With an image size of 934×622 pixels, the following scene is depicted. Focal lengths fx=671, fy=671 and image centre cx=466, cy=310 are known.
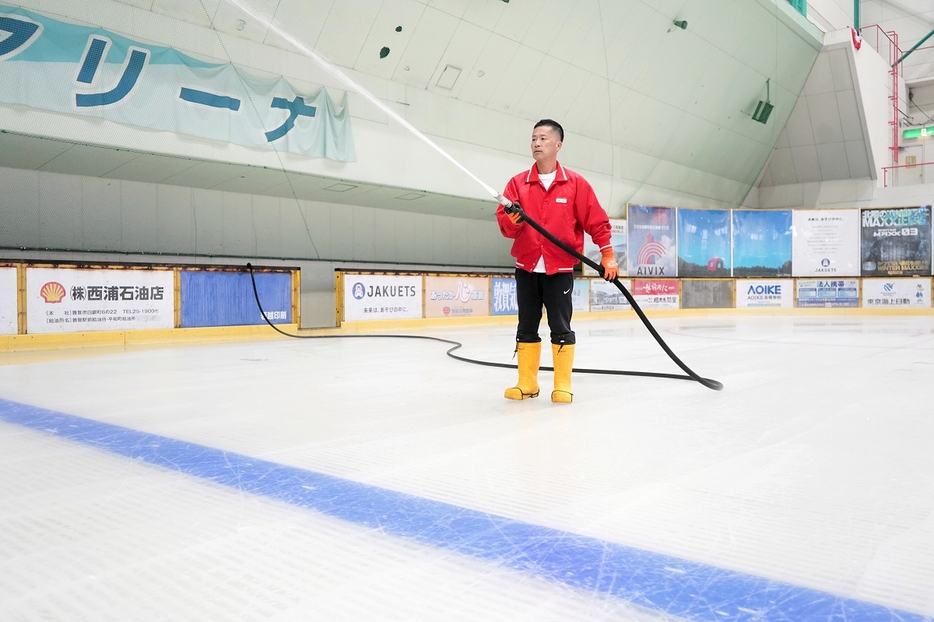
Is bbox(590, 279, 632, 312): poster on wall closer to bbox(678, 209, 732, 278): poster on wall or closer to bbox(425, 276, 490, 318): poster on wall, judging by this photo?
bbox(678, 209, 732, 278): poster on wall

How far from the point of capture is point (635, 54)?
15.7 m

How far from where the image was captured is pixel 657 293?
63.1 feet

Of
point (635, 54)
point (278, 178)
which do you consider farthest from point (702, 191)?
point (278, 178)

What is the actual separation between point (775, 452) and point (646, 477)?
708 mm

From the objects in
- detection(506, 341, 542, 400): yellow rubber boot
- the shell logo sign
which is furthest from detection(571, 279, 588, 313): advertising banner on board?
detection(506, 341, 542, 400): yellow rubber boot

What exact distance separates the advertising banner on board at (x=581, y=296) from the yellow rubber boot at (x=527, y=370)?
43.1ft

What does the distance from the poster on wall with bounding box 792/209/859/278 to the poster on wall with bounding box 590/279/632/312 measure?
606 cm

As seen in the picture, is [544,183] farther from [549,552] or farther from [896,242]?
[896,242]

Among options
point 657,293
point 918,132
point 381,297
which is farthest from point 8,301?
point 918,132

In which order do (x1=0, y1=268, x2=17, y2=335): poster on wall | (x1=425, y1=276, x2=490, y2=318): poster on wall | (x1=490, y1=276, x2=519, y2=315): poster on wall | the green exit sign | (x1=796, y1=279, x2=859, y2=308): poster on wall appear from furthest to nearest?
the green exit sign, (x1=796, y1=279, x2=859, y2=308): poster on wall, (x1=490, y1=276, x2=519, y2=315): poster on wall, (x1=425, y1=276, x2=490, y2=318): poster on wall, (x1=0, y1=268, x2=17, y2=335): poster on wall

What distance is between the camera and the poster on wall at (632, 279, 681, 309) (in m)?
19.0

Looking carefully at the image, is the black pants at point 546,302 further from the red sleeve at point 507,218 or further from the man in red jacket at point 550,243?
the red sleeve at point 507,218

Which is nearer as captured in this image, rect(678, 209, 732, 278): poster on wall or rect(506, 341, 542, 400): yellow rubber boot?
rect(506, 341, 542, 400): yellow rubber boot

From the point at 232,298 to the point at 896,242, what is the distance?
18.5m
